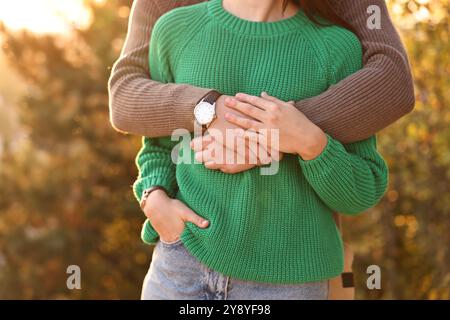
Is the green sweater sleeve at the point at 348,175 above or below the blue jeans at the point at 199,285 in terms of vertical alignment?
above

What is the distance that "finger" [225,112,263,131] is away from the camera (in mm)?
1693

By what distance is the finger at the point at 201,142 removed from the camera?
178 cm

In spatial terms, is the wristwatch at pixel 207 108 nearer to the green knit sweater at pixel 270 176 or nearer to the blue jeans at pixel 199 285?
the green knit sweater at pixel 270 176

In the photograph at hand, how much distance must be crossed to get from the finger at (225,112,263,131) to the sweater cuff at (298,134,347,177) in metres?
0.15

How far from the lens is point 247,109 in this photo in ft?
5.58

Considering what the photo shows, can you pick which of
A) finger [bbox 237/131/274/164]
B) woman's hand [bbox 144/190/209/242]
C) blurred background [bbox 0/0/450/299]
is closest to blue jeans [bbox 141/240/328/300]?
woman's hand [bbox 144/190/209/242]

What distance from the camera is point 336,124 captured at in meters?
1.76

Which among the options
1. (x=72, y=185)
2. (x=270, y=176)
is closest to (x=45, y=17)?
(x=72, y=185)

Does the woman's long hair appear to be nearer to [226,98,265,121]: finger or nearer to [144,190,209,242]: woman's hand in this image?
[226,98,265,121]: finger

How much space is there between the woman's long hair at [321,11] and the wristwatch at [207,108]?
0.36 metres

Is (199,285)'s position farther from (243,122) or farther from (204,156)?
(243,122)

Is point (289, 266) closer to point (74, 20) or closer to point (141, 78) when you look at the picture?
point (141, 78)

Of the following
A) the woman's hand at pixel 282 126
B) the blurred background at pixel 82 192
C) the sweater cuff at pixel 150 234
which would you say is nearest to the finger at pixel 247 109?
the woman's hand at pixel 282 126
